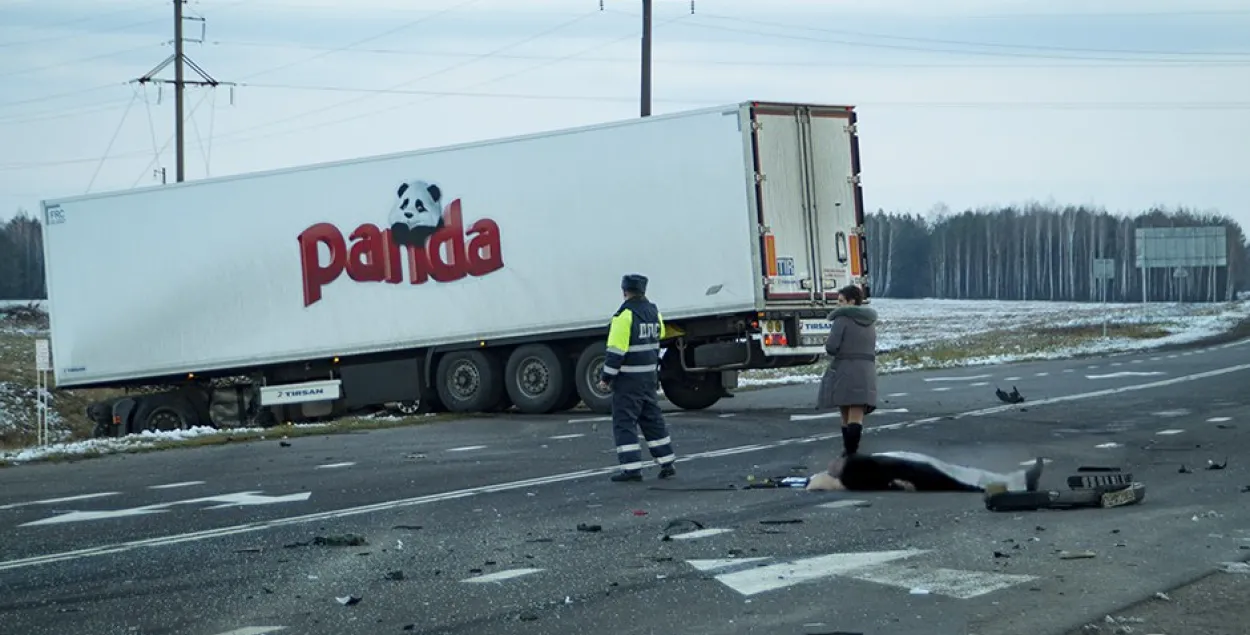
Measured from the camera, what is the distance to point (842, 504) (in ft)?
38.7

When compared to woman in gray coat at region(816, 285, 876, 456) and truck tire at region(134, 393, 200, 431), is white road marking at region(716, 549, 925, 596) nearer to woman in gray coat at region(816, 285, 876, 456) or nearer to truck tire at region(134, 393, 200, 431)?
woman in gray coat at region(816, 285, 876, 456)

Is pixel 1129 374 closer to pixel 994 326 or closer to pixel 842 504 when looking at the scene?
pixel 842 504

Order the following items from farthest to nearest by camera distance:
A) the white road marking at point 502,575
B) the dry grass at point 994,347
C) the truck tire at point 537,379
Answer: the dry grass at point 994,347, the truck tire at point 537,379, the white road marking at point 502,575

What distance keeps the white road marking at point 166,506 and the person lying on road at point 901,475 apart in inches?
163

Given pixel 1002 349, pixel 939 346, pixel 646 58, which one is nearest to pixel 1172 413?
pixel 646 58

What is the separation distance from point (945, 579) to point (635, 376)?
644cm

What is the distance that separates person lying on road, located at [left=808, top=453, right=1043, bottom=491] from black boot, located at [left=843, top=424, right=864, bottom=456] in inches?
70.8

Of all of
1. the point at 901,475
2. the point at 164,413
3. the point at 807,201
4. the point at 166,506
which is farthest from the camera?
the point at 164,413

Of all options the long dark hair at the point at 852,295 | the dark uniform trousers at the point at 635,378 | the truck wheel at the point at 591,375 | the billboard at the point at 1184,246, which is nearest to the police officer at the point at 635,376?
the dark uniform trousers at the point at 635,378

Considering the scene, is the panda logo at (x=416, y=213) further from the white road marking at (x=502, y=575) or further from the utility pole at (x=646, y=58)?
the white road marking at (x=502, y=575)

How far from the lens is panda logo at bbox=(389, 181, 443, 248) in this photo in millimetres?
25109

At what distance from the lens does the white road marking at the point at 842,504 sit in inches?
460

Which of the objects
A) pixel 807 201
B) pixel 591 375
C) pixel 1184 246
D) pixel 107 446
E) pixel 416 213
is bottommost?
pixel 107 446

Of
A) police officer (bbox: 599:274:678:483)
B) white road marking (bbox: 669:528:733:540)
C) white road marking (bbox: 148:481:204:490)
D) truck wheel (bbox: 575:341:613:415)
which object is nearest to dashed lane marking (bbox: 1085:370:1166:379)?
truck wheel (bbox: 575:341:613:415)
